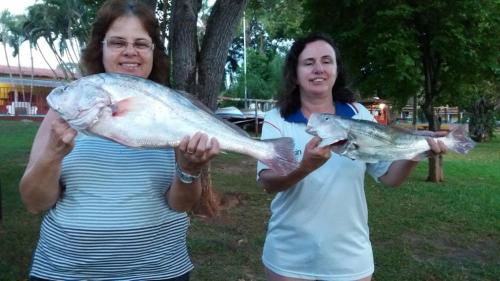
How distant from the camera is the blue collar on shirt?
2.62 metres

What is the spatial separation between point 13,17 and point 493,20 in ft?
205

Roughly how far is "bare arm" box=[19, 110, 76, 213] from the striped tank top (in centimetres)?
9

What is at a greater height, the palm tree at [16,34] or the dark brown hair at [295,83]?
the palm tree at [16,34]

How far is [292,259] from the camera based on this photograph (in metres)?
2.56

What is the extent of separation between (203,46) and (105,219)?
4.84 m

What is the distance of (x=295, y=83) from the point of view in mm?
2736

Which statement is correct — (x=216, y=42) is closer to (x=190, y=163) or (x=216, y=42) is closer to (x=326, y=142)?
(x=326, y=142)

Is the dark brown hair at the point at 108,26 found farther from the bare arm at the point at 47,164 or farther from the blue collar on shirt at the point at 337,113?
the blue collar on shirt at the point at 337,113

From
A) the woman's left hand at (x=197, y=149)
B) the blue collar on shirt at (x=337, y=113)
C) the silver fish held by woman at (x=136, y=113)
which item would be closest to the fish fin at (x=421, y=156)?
the blue collar on shirt at (x=337, y=113)

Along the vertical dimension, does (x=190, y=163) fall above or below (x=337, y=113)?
below

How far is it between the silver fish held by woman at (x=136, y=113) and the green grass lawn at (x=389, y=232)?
3.53 metres

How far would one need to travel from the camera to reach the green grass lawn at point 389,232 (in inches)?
221

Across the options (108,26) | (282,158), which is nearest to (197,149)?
(282,158)

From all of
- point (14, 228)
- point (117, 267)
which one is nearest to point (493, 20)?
point (14, 228)
